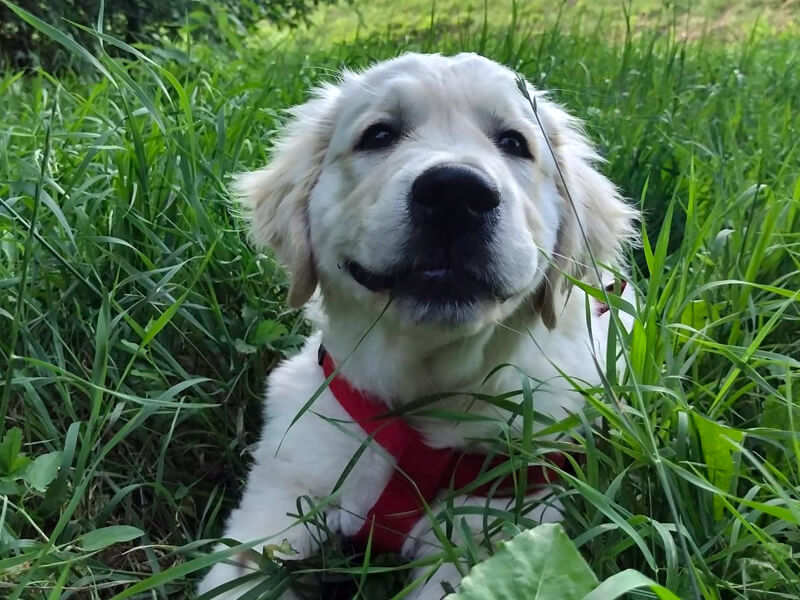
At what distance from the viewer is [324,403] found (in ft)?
6.38

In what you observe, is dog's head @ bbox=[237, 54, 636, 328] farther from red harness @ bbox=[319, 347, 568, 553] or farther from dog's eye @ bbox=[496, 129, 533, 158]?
red harness @ bbox=[319, 347, 568, 553]

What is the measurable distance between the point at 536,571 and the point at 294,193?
52.8 inches

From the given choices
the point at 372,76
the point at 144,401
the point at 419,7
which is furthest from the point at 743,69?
the point at 419,7

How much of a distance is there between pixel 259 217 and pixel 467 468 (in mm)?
937

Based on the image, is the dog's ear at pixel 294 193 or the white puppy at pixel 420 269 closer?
the white puppy at pixel 420 269

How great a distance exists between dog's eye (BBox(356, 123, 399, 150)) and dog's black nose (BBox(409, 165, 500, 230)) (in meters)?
0.37

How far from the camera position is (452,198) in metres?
1.58

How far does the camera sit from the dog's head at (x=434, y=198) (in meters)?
1.61

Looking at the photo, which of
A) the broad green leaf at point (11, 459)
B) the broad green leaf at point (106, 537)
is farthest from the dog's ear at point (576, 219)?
the broad green leaf at point (11, 459)

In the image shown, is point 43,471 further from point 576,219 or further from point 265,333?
point 576,219

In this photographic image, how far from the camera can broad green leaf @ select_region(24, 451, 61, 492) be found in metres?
1.50

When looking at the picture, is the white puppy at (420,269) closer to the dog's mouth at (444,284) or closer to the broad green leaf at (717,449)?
the dog's mouth at (444,284)

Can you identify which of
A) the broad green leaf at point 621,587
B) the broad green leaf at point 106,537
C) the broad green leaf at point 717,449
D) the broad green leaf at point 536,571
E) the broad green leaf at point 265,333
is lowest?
the broad green leaf at point 265,333

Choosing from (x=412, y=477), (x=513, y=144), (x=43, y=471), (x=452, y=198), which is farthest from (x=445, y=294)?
(x=43, y=471)
